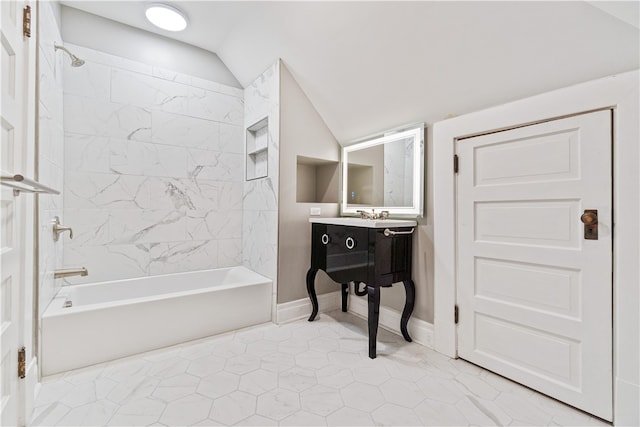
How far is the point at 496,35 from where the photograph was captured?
58.4 inches

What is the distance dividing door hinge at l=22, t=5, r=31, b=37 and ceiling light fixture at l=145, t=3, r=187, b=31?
4.14ft

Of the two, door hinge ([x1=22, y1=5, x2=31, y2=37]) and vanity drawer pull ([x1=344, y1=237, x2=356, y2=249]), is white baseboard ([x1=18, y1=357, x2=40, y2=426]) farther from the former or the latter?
vanity drawer pull ([x1=344, y1=237, x2=356, y2=249])

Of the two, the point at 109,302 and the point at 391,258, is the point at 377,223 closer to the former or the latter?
the point at 391,258

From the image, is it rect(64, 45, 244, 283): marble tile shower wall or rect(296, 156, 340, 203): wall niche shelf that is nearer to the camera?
rect(64, 45, 244, 283): marble tile shower wall

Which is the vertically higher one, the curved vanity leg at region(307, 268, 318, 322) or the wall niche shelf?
the wall niche shelf

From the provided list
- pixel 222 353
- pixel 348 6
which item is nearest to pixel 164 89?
pixel 348 6

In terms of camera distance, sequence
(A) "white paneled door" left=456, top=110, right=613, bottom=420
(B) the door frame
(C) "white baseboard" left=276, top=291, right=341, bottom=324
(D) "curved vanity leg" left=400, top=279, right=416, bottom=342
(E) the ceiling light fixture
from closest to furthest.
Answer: (B) the door frame → (A) "white paneled door" left=456, top=110, right=613, bottom=420 → (D) "curved vanity leg" left=400, top=279, right=416, bottom=342 → (E) the ceiling light fixture → (C) "white baseboard" left=276, top=291, right=341, bottom=324

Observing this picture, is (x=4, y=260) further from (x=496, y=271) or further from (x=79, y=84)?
(x=496, y=271)

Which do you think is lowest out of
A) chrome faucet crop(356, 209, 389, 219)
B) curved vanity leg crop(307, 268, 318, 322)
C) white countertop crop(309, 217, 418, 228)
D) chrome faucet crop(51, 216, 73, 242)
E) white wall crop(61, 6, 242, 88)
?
curved vanity leg crop(307, 268, 318, 322)

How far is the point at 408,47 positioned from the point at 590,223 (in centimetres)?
140

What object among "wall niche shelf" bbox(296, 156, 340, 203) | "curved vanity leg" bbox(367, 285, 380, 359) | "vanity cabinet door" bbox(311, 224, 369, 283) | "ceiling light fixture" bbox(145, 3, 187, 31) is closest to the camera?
"curved vanity leg" bbox(367, 285, 380, 359)

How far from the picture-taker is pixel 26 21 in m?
1.25

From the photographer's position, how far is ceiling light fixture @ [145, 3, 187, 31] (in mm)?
2293

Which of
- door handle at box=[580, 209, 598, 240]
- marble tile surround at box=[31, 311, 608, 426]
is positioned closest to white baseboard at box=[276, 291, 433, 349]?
marble tile surround at box=[31, 311, 608, 426]
